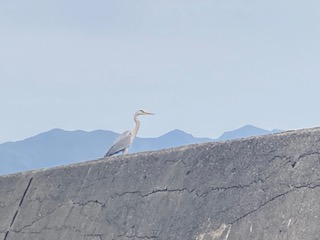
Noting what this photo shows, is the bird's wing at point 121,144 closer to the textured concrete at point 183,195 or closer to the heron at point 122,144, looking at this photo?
the heron at point 122,144

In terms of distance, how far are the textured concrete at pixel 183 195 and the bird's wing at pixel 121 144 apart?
3641 millimetres

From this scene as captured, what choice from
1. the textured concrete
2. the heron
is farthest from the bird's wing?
the textured concrete

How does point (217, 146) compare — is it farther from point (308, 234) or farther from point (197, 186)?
point (308, 234)

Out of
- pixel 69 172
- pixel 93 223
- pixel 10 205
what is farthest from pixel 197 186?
pixel 10 205

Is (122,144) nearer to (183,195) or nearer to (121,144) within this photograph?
(121,144)

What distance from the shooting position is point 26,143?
130 m

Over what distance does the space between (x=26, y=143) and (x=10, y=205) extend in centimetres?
12376

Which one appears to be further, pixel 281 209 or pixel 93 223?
pixel 93 223

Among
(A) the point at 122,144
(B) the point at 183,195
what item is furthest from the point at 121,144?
(B) the point at 183,195

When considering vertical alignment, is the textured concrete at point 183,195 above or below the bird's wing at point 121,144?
above

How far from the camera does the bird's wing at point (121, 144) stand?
10961 millimetres

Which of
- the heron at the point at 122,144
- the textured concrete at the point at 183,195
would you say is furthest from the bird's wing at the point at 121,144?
the textured concrete at the point at 183,195

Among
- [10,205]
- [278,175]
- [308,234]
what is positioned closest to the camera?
[308,234]

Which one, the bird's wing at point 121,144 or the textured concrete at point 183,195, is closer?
the textured concrete at point 183,195
